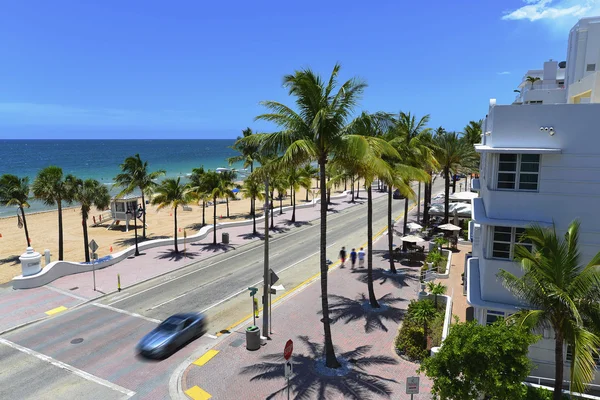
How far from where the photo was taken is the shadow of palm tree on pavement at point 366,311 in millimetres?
17859

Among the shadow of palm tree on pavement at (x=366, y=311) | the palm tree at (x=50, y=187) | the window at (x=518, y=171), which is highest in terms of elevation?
the window at (x=518, y=171)

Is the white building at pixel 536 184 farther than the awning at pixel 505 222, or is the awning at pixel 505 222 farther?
the awning at pixel 505 222

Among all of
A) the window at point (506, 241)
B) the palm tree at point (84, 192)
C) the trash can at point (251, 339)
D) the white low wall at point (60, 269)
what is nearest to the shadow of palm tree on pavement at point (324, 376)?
the trash can at point (251, 339)

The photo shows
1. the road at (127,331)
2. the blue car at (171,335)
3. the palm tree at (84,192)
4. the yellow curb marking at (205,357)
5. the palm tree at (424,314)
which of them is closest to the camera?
the road at (127,331)

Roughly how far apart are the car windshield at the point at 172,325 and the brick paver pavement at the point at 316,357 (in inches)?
73.0

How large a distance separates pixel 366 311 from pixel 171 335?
8.98m

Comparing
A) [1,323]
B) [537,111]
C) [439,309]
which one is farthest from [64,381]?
[537,111]

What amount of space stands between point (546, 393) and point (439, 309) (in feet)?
20.6

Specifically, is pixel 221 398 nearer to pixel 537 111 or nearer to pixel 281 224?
pixel 537 111

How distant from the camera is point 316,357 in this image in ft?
48.4

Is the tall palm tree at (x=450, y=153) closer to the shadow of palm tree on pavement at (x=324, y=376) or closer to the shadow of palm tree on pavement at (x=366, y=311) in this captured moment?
the shadow of palm tree on pavement at (x=366, y=311)

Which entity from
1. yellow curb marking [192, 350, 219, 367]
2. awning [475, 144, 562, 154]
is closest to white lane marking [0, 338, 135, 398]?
yellow curb marking [192, 350, 219, 367]

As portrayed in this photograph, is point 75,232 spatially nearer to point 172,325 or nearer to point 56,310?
point 56,310

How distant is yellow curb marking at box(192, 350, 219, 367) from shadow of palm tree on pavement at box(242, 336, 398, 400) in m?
1.69
